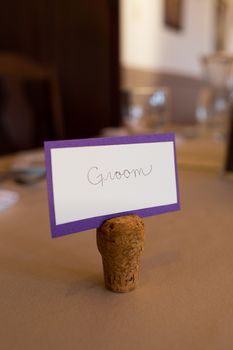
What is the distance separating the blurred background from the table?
0.85 metres

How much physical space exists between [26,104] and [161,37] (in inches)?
59.7

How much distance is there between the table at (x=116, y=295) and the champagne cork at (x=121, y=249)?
0.04 feet

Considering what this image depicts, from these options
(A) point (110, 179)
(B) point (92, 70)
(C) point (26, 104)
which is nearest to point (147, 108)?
(C) point (26, 104)

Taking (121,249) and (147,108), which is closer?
(121,249)

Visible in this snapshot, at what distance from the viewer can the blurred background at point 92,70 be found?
1289mm

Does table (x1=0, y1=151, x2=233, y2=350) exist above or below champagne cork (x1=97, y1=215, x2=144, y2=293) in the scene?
below

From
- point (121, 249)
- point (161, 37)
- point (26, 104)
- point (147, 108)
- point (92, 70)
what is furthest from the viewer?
point (161, 37)

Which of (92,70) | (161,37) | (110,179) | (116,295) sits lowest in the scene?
(116,295)

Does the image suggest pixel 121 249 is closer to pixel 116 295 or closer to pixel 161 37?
pixel 116 295

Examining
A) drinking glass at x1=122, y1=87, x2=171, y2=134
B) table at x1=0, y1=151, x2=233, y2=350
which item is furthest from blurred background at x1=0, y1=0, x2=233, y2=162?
table at x1=0, y1=151, x2=233, y2=350

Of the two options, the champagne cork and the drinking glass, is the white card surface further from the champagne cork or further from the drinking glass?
the drinking glass

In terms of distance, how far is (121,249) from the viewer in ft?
0.98

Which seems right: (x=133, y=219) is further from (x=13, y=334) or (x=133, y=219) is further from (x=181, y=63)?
(x=181, y=63)

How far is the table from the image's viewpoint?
25cm
